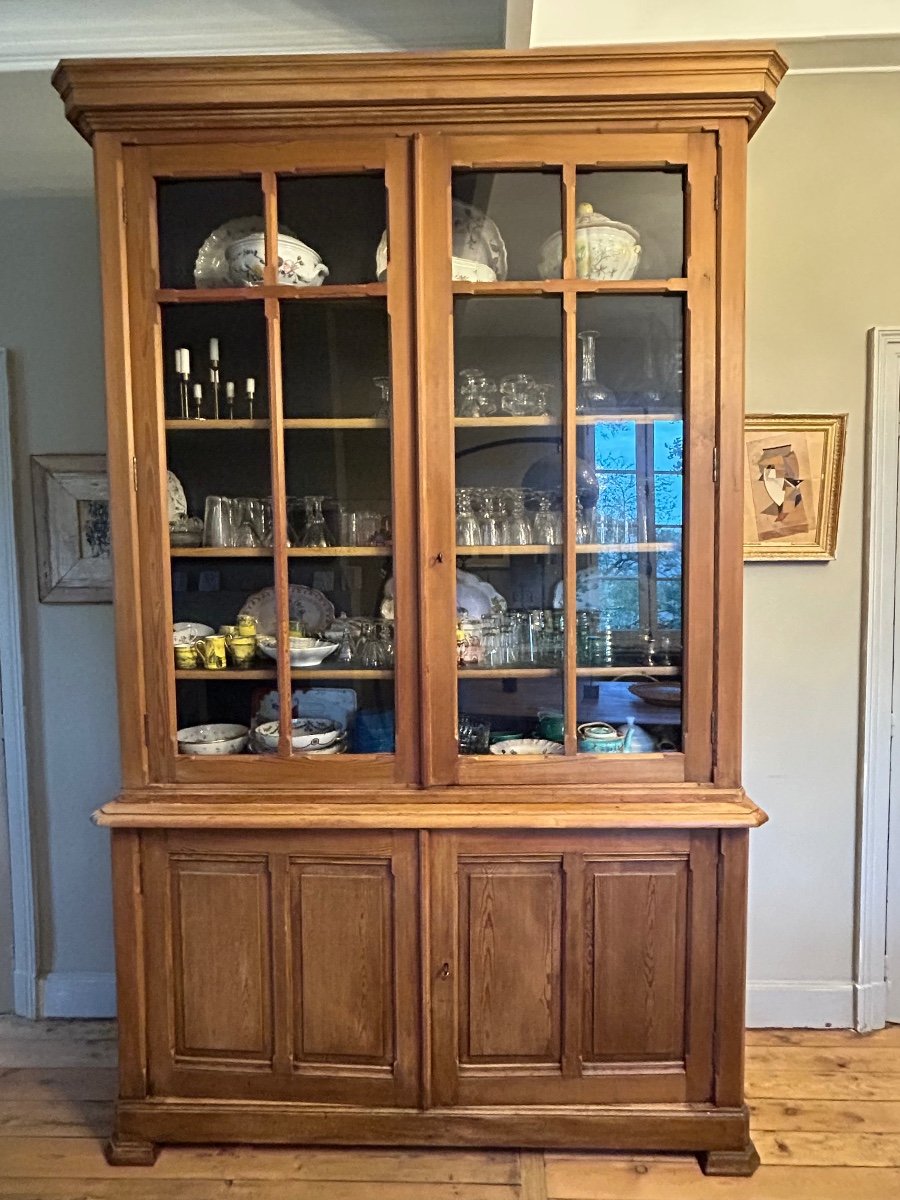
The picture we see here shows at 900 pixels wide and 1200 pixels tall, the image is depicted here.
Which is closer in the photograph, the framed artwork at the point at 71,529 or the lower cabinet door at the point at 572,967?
the lower cabinet door at the point at 572,967

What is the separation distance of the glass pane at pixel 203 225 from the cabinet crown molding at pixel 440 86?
125 millimetres

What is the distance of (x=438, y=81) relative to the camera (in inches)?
59.7

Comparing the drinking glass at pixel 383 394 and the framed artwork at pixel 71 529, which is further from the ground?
the drinking glass at pixel 383 394

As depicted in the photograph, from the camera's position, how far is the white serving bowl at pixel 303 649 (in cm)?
171

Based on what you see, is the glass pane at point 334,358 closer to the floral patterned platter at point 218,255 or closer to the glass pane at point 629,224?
the floral patterned platter at point 218,255

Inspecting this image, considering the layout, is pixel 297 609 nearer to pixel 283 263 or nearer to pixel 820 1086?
pixel 283 263

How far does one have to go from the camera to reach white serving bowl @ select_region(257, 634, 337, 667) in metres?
1.71

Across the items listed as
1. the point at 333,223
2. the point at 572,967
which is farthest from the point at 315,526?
the point at 572,967

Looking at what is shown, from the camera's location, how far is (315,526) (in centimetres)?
170

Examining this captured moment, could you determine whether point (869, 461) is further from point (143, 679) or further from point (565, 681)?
point (143, 679)

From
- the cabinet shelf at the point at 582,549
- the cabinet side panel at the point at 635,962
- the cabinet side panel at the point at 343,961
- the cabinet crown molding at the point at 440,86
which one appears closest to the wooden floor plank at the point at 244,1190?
the cabinet side panel at the point at 343,961

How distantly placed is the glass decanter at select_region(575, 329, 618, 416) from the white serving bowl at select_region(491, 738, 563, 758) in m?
0.70

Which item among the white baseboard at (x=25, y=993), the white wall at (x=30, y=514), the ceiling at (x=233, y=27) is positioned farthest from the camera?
the white baseboard at (x=25, y=993)

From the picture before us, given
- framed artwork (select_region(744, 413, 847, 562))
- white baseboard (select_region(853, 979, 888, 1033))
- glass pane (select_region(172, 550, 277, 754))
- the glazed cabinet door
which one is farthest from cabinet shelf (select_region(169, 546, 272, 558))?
white baseboard (select_region(853, 979, 888, 1033))
